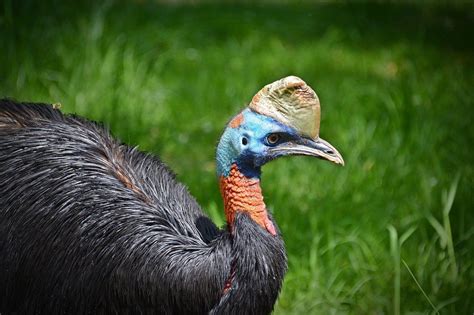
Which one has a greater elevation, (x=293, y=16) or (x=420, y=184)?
(x=293, y=16)

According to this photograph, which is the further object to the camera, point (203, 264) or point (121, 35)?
point (121, 35)

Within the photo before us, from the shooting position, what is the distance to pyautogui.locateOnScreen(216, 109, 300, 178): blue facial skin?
341 cm

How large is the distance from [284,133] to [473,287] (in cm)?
144

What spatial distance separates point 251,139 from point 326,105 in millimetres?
3624

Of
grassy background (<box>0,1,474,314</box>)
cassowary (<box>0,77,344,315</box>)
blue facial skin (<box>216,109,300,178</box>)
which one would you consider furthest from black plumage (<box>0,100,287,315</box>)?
grassy background (<box>0,1,474,314</box>)

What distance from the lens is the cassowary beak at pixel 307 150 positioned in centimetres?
343

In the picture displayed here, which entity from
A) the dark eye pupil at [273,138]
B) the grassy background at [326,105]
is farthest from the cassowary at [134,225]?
the grassy background at [326,105]

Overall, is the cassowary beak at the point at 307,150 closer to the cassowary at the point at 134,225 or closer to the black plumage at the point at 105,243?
the cassowary at the point at 134,225

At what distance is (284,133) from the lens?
342cm

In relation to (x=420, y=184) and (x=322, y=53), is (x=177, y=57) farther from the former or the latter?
(x=420, y=184)

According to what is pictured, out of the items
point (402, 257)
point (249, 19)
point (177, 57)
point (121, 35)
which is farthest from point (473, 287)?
point (249, 19)

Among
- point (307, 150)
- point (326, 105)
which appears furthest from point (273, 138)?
point (326, 105)

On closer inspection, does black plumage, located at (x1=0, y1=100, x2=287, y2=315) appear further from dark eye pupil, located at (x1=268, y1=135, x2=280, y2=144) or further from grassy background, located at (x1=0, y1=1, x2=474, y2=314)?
grassy background, located at (x1=0, y1=1, x2=474, y2=314)

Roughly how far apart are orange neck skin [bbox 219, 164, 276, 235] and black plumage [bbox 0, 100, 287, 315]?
0.10ft
